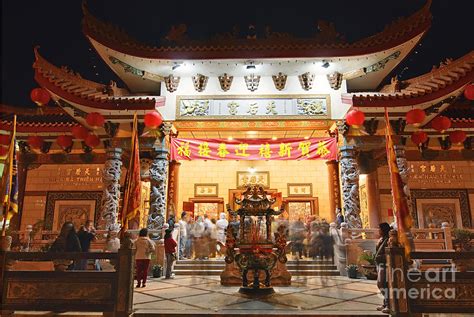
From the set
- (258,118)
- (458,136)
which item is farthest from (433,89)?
(258,118)

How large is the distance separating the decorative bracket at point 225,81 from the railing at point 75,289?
710 centimetres

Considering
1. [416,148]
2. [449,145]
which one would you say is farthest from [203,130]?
[449,145]

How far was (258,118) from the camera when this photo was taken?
1052cm

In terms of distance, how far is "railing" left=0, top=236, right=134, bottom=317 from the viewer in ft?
15.4

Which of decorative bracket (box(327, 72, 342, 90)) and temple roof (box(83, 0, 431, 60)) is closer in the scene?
temple roof (box(83, 0, 431, 60))

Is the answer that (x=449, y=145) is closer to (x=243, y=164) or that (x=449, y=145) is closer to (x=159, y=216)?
(x=243, y=164)

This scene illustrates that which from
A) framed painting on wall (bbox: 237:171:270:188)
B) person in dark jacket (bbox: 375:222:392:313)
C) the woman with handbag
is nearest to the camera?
person in dark jacket (bbox: 375:222:392:313)

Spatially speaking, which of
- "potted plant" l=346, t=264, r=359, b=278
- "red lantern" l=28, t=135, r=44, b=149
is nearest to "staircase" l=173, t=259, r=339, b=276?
"potted plant" l=346, t=264, r=359, b=278

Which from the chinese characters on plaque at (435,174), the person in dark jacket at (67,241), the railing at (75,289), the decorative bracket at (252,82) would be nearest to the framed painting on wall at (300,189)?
the chinese characters on plaque at (435,174)

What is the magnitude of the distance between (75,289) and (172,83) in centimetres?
754

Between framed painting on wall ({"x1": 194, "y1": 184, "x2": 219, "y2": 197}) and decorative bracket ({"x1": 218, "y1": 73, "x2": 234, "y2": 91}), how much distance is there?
5.21m

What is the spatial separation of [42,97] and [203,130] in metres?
4.82

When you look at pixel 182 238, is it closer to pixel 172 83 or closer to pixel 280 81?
pixel 172 83

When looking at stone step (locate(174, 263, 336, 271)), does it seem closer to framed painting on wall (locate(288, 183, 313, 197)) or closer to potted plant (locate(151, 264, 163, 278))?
potted plant (locate(151, 264, 163, 278))
